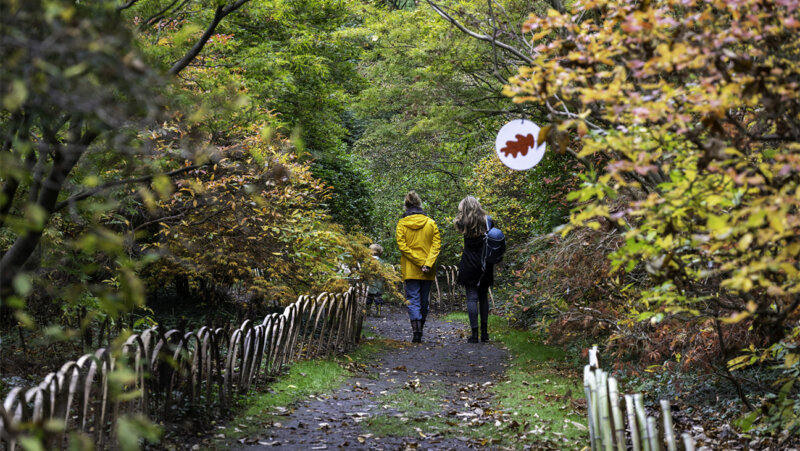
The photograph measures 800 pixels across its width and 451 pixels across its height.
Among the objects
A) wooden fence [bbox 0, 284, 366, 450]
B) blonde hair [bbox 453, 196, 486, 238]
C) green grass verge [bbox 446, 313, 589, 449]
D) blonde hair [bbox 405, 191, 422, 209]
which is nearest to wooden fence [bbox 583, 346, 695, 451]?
green grass verge [bbox 446, 313, 589, 449]

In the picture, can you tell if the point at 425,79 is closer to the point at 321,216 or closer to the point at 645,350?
the point at 321,216

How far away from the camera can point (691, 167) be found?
2.70m

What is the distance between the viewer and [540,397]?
595 cm

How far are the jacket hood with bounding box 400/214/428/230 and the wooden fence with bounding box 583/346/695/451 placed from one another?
5.46 m

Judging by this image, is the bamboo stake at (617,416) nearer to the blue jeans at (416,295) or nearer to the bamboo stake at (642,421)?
the bamboo stake at (642,421)

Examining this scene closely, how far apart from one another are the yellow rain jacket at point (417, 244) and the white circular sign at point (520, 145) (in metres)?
5.04

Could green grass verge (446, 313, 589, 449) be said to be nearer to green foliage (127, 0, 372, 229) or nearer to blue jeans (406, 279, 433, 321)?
blue jeans (406, 279, 433, 321)

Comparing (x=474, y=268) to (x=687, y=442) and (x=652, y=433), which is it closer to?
→ (x=652, y=433)

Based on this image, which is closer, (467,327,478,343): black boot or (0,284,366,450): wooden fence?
(0,284,366,450): wooden fence

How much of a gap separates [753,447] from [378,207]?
49.3 feet

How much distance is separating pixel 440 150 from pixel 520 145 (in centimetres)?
1256

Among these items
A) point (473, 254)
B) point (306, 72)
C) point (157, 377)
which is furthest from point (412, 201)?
point (157, 377)

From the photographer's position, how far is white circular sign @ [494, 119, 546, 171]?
4.21m

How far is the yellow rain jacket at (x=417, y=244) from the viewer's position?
30.5 ft
